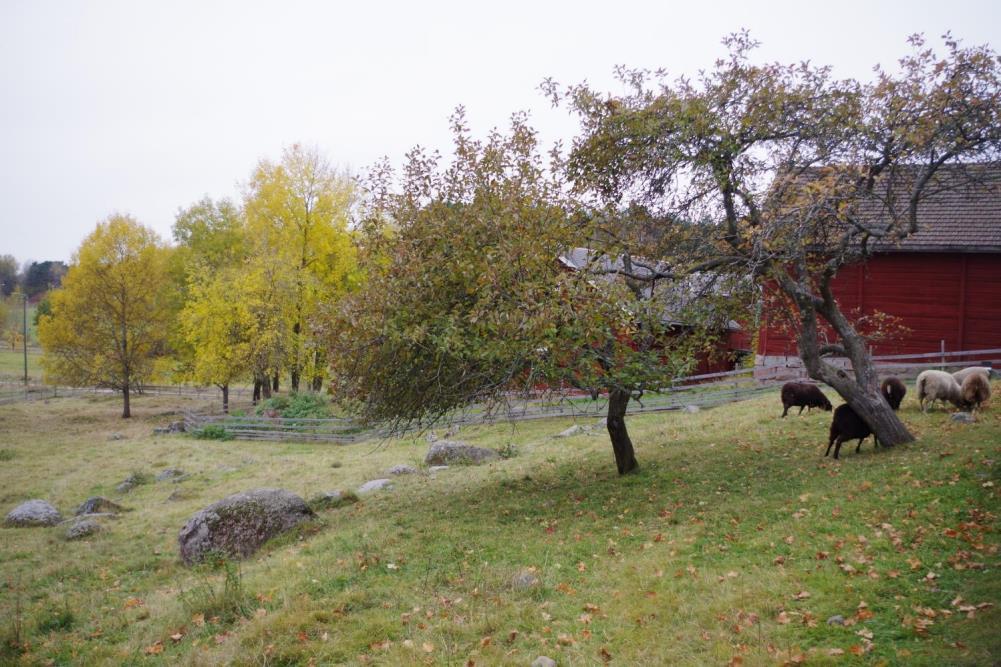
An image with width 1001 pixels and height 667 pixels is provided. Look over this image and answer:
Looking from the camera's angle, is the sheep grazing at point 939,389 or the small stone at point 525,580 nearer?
the small stone at point 525,580

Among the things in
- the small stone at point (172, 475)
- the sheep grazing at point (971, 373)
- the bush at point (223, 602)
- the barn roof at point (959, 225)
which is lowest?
the small stone at point (172, 475)

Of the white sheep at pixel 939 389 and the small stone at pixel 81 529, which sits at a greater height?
the white sheep at pixel 939 389

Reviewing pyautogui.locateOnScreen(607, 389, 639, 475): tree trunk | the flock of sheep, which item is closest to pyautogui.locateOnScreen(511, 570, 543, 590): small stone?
pyautogui.locateOnScreen(607, 389, 639, 475): tree trunk

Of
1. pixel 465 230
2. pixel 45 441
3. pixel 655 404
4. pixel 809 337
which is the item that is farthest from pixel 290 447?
pixel 809 337

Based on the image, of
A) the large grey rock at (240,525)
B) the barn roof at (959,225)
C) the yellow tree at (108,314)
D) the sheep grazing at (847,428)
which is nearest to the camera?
the large grey rock at (240,525)

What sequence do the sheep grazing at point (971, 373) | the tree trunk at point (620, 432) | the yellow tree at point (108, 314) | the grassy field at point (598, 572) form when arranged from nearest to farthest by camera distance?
the grassy field at point (598, 572), the tree trunk at point (620, 432), the sheep grazing at point (971, 373), the yellow tree at point (108, 314)

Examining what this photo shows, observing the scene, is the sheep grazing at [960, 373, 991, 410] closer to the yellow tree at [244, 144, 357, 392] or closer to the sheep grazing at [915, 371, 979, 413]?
the sheep grazing at [915, 371, 979, 413]

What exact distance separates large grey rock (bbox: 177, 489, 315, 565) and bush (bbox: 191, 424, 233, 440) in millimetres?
20879

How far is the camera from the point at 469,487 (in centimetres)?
1606

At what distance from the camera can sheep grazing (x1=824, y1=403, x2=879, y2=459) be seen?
13.7 meters

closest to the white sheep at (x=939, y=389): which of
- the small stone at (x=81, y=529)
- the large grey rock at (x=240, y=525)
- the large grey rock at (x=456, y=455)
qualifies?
the large grey rock at (x=456, y=455)

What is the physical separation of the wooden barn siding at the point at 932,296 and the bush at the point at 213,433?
26372 mm

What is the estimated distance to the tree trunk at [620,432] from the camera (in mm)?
14211

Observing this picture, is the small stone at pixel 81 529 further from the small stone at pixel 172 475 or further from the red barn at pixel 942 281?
the red barn at pixel 942 281
